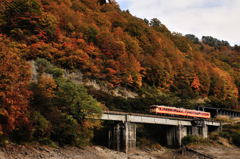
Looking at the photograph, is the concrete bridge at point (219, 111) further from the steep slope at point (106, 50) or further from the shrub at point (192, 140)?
the shrub at point (192, 140)

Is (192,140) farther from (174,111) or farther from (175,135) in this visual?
(174,111)

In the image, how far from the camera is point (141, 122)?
166 feet

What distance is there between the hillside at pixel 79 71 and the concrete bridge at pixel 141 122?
19.5 ft

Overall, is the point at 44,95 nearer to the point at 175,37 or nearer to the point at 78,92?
the point at 78,92

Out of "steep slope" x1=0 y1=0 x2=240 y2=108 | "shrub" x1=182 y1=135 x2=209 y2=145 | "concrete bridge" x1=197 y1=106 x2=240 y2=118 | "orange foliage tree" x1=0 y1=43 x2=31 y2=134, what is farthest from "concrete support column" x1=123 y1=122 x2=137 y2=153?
"concrete bridge" x1=197 y1=106 x2=240 y2=118

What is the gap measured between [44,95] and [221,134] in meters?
39.0

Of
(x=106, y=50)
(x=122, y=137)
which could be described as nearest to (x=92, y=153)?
(x=122, y=137)

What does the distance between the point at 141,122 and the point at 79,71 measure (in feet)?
73.9

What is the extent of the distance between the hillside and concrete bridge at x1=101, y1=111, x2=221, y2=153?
593 centimetres

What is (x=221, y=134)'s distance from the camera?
6344 cm

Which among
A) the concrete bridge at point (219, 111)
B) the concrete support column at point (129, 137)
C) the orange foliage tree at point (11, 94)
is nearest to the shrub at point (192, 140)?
the concrete support column at point (129, 137)

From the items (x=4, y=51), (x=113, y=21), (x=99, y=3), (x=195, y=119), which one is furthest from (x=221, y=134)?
(x=99, y=3)

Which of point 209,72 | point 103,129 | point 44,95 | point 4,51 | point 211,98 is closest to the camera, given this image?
point 4,51

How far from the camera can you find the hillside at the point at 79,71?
3541 cm
